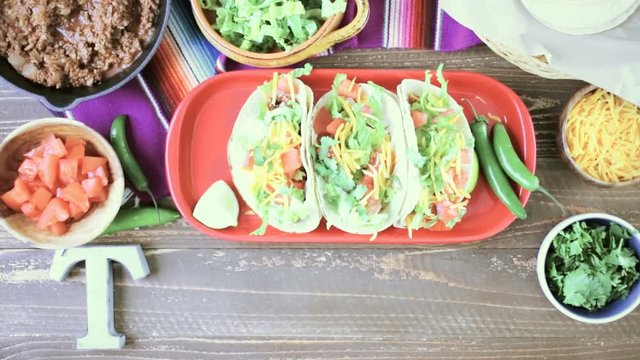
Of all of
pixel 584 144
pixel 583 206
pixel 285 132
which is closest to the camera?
pixel 285 132

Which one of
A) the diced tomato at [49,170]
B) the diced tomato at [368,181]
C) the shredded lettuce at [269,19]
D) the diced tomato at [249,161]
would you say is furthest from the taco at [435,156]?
the diced tomato at [49,170]

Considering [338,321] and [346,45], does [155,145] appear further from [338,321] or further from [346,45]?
[338,321]

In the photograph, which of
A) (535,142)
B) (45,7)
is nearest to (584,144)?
(535,142)

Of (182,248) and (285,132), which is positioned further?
(182,248)

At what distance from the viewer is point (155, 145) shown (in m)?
2.12

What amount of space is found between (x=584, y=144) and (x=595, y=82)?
248mm

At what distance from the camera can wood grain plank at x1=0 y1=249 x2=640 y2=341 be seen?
215 centimetres

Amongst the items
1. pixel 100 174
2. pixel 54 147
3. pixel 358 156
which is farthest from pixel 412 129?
pixel 54 147

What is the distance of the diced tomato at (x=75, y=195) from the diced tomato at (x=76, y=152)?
0.08 m

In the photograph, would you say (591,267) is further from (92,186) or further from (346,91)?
(92,186)

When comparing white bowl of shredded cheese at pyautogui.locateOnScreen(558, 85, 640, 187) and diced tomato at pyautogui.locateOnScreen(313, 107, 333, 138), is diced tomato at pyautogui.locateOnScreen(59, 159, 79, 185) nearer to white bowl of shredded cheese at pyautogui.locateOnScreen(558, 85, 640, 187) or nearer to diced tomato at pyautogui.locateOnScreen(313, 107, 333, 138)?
diced tomato at pyautogui.locateOnScreen(313, 107, 333, 138)

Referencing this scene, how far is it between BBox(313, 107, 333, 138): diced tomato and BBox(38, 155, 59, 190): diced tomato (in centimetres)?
77

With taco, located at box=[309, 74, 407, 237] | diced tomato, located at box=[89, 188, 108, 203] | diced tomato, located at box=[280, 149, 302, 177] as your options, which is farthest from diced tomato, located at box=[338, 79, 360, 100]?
diced tomato, located at box=[89, 188, 108, 203]

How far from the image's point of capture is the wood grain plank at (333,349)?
2.16 meters
